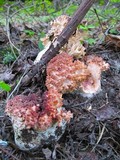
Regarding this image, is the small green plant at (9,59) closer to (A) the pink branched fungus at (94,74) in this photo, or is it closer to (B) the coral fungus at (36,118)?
(A) the pink branched fungus at (94,74)

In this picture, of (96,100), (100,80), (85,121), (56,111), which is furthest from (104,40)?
(56,111)

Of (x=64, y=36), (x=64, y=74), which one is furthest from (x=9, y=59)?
(x=64, y=74)


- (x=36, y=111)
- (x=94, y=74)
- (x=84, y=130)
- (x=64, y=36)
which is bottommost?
(x=84, y=130)

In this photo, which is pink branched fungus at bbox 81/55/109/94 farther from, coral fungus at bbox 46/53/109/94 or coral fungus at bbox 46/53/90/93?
coral fungus at bbox 46/53/90/93

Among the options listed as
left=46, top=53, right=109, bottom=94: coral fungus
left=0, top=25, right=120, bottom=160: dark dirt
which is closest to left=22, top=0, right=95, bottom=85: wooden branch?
left=0, top=25, right=120, bottom=160: dark dirt

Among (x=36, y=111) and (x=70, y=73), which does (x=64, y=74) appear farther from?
(x=36, y=111)

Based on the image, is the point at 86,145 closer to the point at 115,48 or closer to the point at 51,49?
the point at 51,49

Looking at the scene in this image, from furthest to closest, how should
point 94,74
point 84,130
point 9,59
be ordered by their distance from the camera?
point 9,59 → point 94,74 → point 84,130
